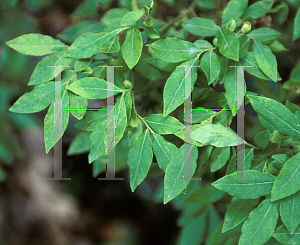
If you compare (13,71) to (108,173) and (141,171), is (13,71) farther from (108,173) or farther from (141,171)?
(141,171)

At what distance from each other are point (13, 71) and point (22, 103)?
52 cm

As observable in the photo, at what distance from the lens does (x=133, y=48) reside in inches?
17.8

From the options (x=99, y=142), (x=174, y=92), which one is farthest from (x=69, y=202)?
(x=174, y=92)

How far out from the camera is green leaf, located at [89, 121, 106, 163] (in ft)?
1.50

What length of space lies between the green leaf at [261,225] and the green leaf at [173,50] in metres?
0.26

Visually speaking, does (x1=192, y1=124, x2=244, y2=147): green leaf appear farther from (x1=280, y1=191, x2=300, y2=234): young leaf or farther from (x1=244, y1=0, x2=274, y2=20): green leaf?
(x1=244, y1=0, x2=274, y2=20): green leaf

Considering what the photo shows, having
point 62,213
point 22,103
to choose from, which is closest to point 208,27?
point 22,103

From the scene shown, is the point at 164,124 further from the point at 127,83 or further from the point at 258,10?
the point at 258,10

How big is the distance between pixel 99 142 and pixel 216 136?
0.19 m

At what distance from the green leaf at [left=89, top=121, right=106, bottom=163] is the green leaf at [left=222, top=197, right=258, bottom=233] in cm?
23

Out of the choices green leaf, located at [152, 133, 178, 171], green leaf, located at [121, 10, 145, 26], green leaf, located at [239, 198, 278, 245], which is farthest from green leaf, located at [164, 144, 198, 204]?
green leaf, located at [121, 10, 145, 26]

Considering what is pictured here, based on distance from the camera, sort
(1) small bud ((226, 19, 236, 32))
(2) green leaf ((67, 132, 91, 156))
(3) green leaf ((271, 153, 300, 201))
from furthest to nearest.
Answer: (2) green leaf ((67, 132, 91, 156)) < (1) small bud ((226, 19, 236, 32)) < (3) green leaf ((271, 153, 300, 201))

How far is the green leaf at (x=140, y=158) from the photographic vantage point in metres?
0.44

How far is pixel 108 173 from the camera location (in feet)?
2.10
